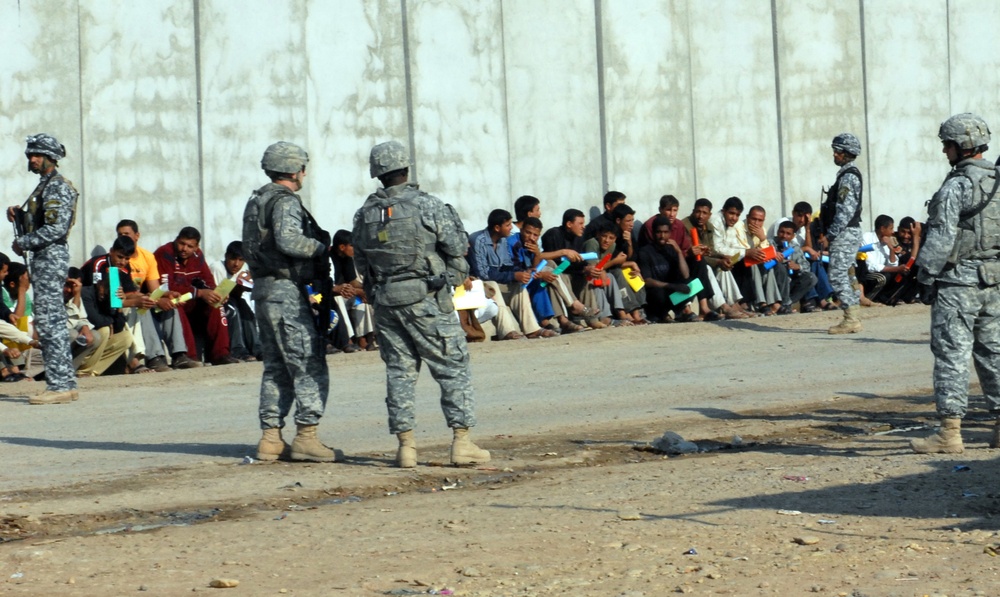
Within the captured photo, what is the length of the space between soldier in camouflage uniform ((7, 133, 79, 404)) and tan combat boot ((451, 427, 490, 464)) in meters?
4.24

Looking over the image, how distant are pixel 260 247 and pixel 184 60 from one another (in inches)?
331

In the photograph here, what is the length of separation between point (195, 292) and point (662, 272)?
5.23m

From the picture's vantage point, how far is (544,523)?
748 cm

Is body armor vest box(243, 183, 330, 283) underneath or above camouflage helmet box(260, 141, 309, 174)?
underneath

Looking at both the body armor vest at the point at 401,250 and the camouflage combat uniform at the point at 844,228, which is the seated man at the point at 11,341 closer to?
the body armor vest at the point at 401,250

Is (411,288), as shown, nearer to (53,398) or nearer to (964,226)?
(964,226)

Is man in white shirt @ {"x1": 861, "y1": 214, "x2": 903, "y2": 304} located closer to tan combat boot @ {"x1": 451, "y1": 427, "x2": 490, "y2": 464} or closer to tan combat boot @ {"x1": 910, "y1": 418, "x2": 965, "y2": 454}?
tan combat boot @ {"x1": 910, "y1": 418, "x2": 965, "y2": 454}

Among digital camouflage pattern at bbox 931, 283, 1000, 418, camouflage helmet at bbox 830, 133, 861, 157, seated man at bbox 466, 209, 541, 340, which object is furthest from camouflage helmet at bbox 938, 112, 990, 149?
seated man at bbox 466, 209, 541, 340

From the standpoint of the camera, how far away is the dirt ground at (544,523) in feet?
21.2

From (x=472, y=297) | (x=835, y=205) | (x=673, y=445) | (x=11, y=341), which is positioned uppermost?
(x=835, y=205)

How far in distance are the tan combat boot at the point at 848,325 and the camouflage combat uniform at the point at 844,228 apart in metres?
0.40

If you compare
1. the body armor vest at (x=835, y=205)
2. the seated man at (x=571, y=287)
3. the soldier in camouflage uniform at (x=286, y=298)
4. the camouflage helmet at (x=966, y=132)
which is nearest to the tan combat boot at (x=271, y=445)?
the soldier in camouflage uniform at (x=286, y=298)

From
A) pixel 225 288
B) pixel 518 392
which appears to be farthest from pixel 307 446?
pixel 225 288

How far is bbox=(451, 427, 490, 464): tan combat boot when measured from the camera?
9031 mm
